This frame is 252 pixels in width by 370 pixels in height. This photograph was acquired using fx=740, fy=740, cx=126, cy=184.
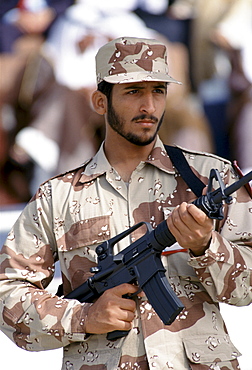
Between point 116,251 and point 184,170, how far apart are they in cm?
37

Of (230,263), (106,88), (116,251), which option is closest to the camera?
(230,263)

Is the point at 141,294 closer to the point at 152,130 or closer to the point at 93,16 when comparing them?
the point at 152,130

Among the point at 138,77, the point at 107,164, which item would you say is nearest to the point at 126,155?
the point at 107,164

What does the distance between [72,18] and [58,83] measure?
459 millimetres

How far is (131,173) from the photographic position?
267 centimetres

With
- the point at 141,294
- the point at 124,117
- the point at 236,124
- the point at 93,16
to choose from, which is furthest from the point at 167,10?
the point at 141,294

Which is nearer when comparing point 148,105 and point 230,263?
point 230,263

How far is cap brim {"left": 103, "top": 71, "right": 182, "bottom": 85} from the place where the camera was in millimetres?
2566

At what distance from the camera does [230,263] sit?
2318mm

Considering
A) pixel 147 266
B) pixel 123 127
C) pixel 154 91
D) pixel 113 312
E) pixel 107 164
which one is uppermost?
pixel 154 91

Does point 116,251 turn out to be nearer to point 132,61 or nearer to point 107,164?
point 107,164

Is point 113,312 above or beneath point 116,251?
beneath

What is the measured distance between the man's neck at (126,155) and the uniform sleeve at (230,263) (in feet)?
1.38

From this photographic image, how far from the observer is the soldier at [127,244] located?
7.70 feet
